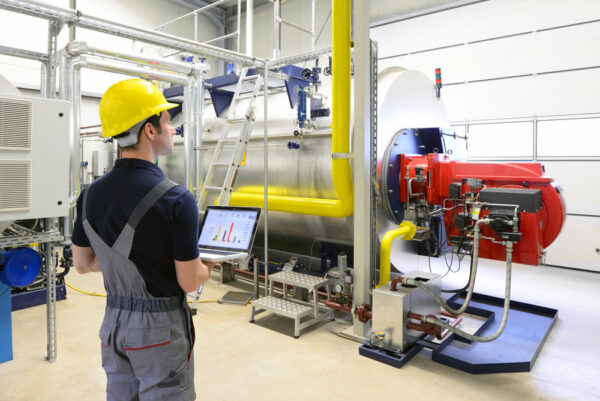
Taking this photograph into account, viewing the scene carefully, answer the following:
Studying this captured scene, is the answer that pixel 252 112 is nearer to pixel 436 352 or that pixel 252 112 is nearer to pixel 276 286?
pixel 276 286

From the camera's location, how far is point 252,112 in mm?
4562

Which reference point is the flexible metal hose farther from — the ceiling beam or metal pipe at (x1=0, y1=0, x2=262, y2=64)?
the ceiling beam

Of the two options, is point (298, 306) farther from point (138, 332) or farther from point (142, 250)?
point (142, 250)

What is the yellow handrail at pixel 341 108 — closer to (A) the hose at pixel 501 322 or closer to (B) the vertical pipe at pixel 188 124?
(A) the hose at pixel 501 322

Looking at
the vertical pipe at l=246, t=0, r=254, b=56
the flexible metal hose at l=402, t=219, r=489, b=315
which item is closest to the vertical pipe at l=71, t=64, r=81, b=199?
the vertical pipe at l=246, t=0, r=254, b=56

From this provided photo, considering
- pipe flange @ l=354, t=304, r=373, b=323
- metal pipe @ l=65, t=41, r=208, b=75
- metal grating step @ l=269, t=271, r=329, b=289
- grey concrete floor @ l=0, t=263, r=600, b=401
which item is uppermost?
metal pipe @ l=65, t=41, r=208, b=75

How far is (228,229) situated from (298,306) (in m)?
1.05

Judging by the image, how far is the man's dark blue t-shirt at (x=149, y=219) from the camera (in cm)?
133

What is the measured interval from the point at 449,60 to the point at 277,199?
4.39m

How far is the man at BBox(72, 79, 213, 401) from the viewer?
134 centimetres

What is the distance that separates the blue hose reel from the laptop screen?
47.0 inches

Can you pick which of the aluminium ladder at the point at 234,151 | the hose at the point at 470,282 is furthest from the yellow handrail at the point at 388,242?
the aluminium ladder at the point at 234,151

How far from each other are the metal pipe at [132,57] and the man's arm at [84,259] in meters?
3.35

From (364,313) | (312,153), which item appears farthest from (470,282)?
(312,153)
